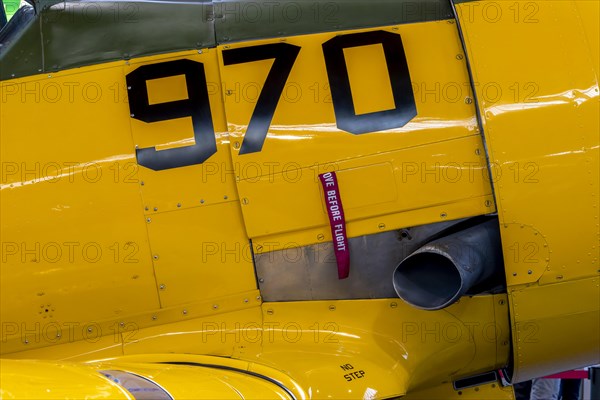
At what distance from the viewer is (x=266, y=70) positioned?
3.42 m

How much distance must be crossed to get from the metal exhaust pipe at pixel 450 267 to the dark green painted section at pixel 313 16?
96 cm

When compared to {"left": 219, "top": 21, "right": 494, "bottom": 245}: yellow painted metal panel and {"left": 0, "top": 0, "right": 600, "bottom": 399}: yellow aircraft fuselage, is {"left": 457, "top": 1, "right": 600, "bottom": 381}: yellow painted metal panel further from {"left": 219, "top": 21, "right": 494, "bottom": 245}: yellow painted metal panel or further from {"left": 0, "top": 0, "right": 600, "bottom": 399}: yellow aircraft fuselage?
{"left": 219, "top": 21, "right": 494, "bottom": 245}: yellow painted metal panel

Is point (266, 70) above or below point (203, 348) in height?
above

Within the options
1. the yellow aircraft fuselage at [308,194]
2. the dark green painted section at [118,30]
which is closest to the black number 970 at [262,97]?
the yellow aircraft fuselage at [308,194]

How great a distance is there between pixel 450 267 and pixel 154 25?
5.40 ft

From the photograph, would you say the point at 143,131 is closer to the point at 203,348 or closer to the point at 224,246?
the point at 224,246

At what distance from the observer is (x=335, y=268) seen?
Result: 3.39m

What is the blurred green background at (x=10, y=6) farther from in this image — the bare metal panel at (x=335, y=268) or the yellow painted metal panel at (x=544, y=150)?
the yellow painted metal panel at (x=544, y=150)

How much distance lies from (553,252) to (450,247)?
1.56ft

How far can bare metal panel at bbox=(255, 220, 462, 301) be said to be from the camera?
335cm

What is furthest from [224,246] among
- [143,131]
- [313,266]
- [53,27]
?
[53,27]

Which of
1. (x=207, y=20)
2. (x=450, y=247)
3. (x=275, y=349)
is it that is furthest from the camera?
(x=207, y=20)

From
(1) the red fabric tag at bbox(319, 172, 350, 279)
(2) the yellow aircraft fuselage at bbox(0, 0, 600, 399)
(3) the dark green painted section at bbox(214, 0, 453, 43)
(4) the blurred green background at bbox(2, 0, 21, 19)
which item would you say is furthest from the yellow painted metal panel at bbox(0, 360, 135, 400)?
(4) the blurred green background at bbox(2, 0, 21, 19)

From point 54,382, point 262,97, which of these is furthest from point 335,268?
point 54,382
